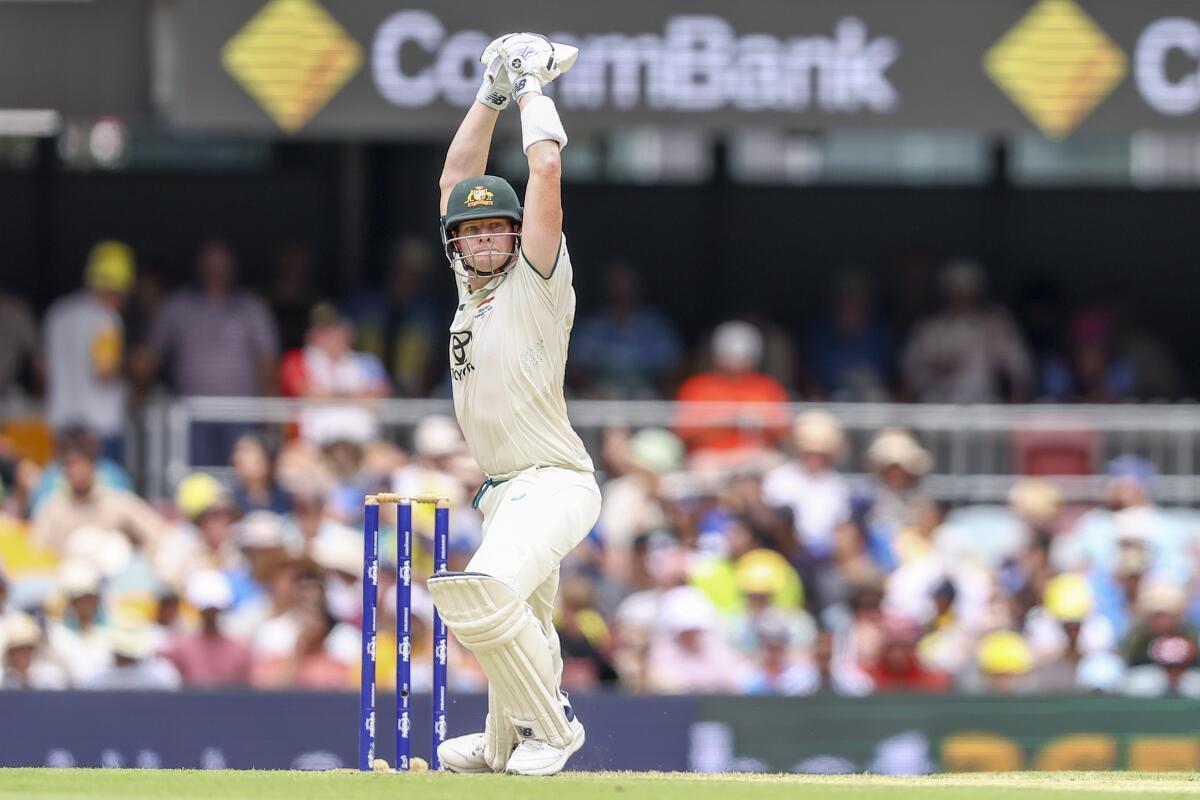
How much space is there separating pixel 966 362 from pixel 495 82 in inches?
299

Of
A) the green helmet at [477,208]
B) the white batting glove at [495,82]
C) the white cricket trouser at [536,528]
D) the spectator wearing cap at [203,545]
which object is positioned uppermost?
the white batting glove at [495,82]

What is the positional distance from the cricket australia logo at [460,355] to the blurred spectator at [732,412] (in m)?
5.60

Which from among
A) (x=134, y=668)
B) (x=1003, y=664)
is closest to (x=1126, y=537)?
(x=1003, y=664)

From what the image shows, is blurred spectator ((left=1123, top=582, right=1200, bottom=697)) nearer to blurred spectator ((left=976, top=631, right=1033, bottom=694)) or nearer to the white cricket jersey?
blurred spectator ((left=976, top=631, right=1033, bottom=694))

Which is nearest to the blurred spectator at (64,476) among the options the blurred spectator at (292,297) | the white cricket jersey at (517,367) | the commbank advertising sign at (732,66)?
the commbank advertising sign at (732,66)

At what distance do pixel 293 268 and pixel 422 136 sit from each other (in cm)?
231

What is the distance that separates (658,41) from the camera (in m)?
13.7

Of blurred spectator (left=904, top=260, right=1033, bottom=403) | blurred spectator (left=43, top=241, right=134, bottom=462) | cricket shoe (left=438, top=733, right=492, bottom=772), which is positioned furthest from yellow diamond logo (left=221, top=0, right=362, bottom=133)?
cricket shoe (left=438, top=733, right=492, bottom=772)

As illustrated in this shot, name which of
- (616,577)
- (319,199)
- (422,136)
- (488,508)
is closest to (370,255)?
(319,199)

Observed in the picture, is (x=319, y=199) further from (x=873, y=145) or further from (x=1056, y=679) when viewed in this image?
(x=1056, y=679)

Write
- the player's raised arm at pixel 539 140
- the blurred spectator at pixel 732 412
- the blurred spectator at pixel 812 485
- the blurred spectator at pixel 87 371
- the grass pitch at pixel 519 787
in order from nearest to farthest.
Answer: the grass pitch at pixel 519 787 → the player's raised arm at pixel 539 140 → the blurred spectator at pixel 812 485 → the blurred spectator at pixel 732 412 → the blurred spectator at pixel 87 371

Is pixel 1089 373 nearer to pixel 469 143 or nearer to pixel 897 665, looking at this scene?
pixel 897 665

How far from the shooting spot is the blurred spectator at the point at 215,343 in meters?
14.4

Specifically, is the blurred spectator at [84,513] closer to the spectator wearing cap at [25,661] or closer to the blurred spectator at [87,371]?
the blurred spectator at [87,371]
